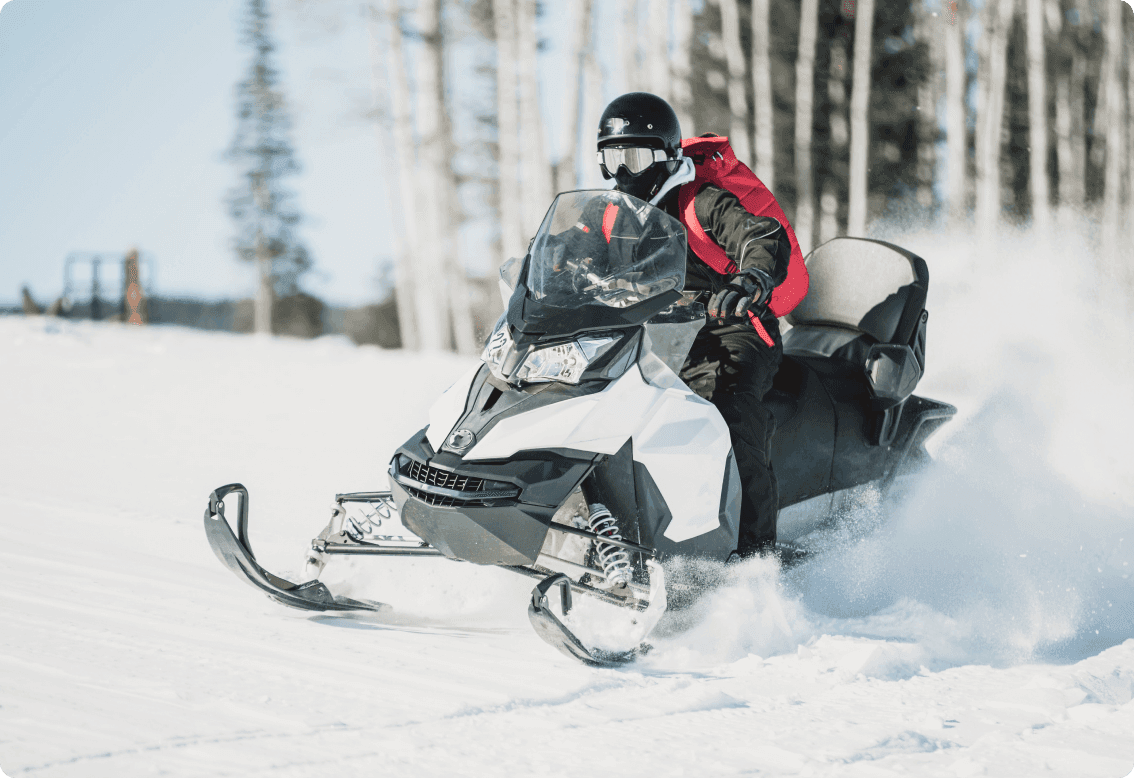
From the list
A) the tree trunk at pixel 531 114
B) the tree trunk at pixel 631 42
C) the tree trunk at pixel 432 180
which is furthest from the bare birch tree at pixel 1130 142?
the tree trunk at pixel 432 180

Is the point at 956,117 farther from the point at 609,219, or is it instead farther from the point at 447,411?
the point at 447,411

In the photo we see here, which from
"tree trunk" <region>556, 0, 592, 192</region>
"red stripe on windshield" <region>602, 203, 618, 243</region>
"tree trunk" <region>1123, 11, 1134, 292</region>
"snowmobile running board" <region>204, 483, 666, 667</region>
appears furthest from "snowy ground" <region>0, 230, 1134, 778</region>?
"tree trunk" <region>1123, 11, 1134, 292</region>

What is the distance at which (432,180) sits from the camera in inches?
519

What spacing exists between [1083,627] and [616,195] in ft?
6.67

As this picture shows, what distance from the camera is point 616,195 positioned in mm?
2846

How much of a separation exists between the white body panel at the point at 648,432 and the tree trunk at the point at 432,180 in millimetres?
10434

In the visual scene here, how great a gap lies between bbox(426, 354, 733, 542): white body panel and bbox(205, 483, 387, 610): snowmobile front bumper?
2.04 ft

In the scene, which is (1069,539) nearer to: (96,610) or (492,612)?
(492,612)

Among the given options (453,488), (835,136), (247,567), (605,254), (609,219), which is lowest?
(247,567)

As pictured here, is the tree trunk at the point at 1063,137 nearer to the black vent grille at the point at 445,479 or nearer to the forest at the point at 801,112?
the forest at the point at 801,112

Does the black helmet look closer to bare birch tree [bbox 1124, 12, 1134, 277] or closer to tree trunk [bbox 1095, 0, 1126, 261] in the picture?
tree trunk [bbox 1095, 0, 1126, 261]

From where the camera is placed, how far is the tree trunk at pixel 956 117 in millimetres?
17266

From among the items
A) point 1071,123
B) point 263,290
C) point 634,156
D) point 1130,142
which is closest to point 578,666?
point 634,156

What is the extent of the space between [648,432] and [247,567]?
1179 mm
